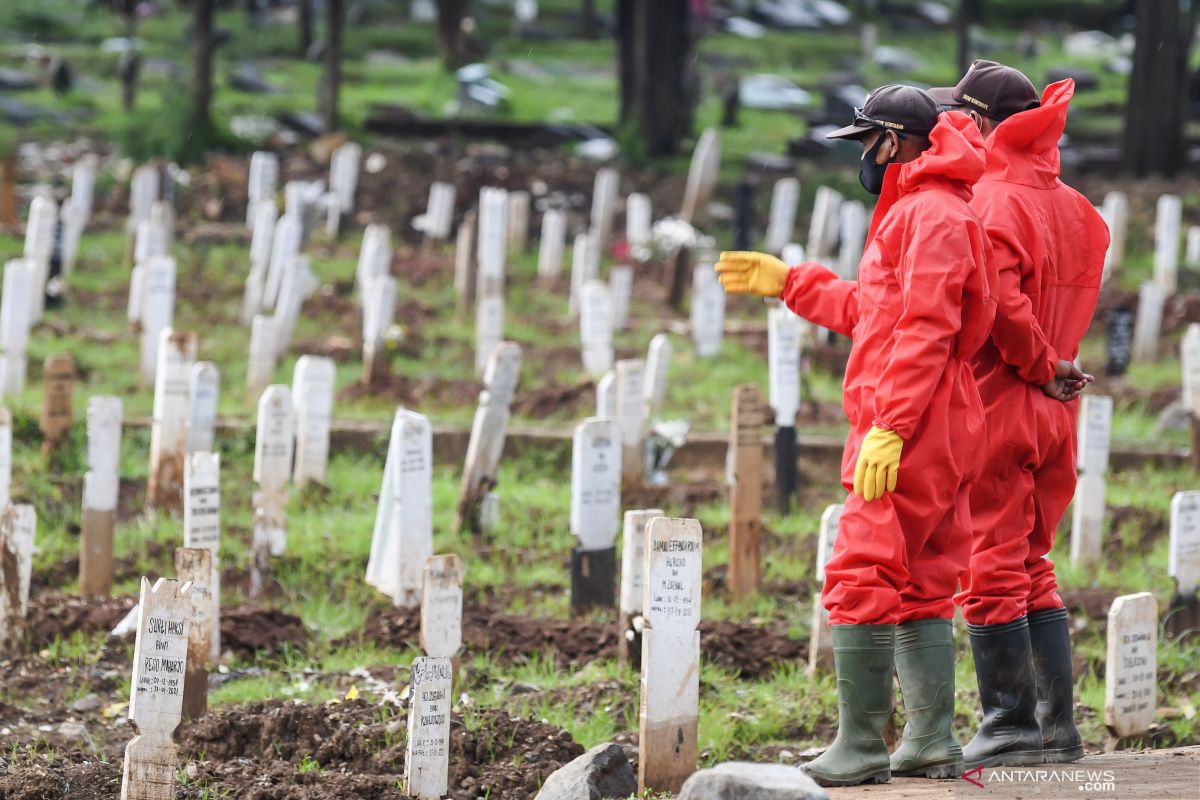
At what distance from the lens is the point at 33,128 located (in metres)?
23.7

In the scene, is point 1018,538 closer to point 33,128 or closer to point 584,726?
point 584,726

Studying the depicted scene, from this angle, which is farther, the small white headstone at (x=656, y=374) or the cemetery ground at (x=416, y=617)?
the small white headstone at (x=656, y=374)

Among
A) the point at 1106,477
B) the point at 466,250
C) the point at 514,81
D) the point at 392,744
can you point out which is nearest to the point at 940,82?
the point at 514,81

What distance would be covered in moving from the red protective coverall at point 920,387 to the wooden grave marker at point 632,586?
142 centimetres

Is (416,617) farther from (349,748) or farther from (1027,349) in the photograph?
(1027,349)

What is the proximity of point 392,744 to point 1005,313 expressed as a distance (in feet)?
7.52

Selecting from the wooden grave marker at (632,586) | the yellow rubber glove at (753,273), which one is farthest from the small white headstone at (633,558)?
the yellow rubber glove at (753,273)

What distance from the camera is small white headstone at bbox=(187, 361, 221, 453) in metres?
8.09

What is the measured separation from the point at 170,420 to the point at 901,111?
4.72m

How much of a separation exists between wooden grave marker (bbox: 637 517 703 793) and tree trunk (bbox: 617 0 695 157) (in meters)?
16.3

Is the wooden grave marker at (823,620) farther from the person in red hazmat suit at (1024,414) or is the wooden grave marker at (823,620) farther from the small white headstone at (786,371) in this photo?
the small white headstone at (786,371)

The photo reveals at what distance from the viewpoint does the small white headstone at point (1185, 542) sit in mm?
6695

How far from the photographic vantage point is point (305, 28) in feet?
109

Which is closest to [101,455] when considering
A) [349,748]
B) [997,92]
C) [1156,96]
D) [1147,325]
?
[349,748]
